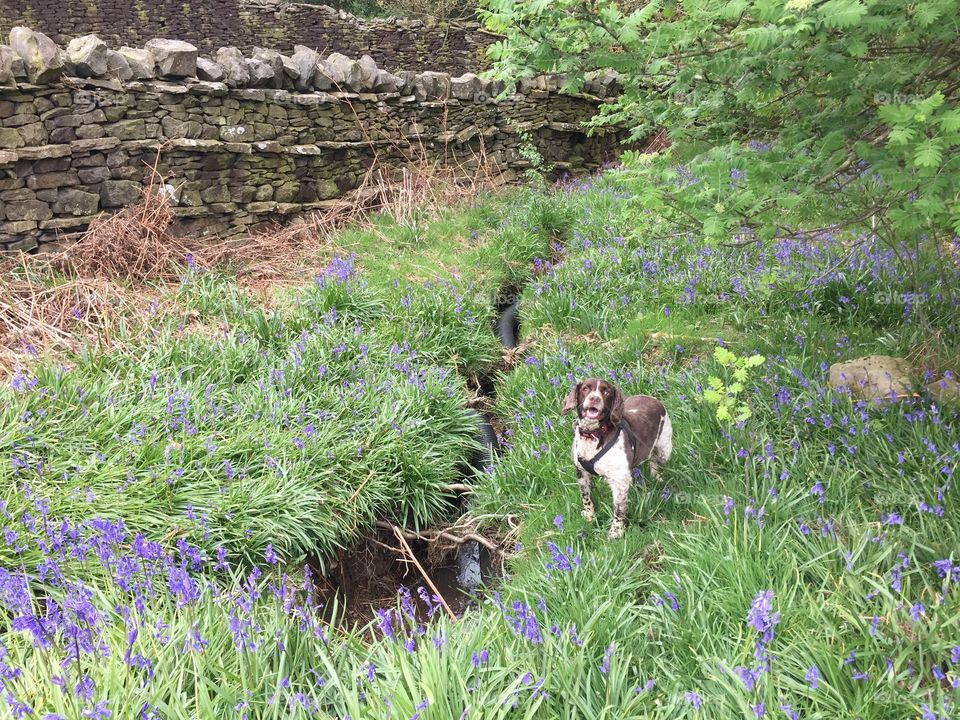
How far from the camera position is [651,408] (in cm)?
353

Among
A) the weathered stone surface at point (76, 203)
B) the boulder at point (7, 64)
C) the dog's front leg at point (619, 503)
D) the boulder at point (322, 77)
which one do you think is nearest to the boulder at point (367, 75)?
the boulder at point (322, 77)

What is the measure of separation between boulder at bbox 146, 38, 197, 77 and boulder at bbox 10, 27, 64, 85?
1.03m

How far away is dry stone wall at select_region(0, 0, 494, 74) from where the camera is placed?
1731cm

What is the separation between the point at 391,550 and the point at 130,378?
2.30 meters

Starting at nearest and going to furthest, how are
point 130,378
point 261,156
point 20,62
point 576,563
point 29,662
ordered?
point 29,662, point 576,563, point 130,378, point 20,62, point 261,156

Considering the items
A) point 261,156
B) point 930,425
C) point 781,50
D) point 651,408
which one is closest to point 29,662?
point 651,408

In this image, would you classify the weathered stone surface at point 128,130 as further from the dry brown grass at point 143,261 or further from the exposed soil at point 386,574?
the exposed soil at point 386,574

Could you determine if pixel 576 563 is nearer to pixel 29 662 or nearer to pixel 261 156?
pixel 29 662

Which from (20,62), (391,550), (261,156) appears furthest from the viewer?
(261,156)

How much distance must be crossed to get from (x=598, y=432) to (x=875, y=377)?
181cm

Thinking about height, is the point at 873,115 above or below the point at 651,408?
above

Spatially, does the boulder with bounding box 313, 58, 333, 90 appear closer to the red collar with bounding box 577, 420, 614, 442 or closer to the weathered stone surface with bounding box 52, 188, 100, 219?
the weathered stone surface with bounding box 52, 188, 100, 219

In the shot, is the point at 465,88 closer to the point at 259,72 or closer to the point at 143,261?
the point at 259,72

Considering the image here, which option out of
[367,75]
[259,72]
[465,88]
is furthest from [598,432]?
[465,88]
